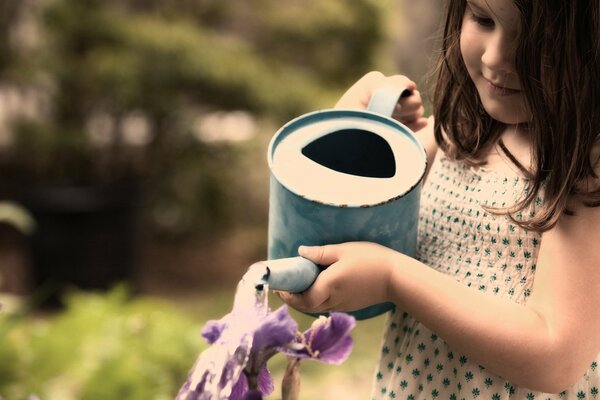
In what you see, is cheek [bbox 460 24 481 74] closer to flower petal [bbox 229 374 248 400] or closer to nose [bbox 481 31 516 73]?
nose [bbox 481 31 516 73]

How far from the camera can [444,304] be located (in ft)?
2.46

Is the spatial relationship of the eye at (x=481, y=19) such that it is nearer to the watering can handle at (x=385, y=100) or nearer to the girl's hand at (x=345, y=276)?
the watering can handle at (x=385, y=100)

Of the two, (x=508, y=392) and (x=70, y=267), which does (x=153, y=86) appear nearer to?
(x=70, y=267)

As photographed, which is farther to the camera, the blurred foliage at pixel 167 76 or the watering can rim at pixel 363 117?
the blurred foliage at pixel 167 76

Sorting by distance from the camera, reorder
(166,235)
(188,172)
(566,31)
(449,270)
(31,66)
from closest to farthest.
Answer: (566,31) → (449,270) → (31,66) → (188,172) → (166,235)

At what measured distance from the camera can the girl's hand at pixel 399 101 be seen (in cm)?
92

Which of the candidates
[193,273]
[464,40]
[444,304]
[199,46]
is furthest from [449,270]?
[193,273]

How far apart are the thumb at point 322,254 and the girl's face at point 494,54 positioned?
0.67ft

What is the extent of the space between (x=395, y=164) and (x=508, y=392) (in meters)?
0.24

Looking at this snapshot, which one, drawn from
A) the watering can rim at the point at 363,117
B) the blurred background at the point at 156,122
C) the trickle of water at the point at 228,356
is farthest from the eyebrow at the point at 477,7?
the blurred background at the point at 156,122

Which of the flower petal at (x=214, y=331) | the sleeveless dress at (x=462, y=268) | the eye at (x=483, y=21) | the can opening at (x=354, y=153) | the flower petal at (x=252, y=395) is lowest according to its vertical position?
the sleeveless dress at (x=462, y=268)

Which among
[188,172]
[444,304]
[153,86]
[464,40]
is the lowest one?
[188,172]

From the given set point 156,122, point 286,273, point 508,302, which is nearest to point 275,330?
point 286,273

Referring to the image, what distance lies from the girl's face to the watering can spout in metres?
0.23
